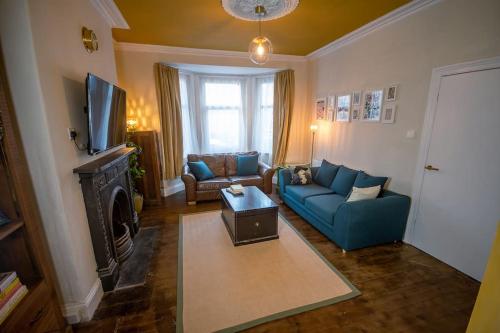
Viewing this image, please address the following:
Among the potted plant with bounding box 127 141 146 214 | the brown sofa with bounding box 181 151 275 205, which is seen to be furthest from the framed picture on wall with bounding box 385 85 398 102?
the potted plant with bounding box 127 141 146 214

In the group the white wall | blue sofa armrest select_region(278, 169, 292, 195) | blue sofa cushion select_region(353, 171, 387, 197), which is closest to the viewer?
the white wall

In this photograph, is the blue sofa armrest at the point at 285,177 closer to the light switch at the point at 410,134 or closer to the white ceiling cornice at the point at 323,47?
the light switch at the point at 410,134

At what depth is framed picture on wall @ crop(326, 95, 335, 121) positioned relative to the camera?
391cm

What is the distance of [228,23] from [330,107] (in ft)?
7.40

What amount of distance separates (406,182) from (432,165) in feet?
1.17

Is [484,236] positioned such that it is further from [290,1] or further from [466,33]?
[290,1]

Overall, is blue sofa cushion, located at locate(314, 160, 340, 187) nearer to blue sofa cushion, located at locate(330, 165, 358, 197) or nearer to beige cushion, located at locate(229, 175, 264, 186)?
blue sofa cushion, located at locate(330, 165, 358, 197)

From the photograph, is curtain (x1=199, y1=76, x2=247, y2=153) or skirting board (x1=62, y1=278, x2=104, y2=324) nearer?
skirting board (x1=62, y1=278, x2=104, y2=324)

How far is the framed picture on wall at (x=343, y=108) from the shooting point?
353 centimetres

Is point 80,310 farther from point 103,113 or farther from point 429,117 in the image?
point 429,117

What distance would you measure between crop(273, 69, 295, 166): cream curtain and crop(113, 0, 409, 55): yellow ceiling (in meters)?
0.73

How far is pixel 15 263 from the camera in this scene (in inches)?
50.3

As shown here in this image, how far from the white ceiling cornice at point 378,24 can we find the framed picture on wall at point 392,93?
0.80 metres

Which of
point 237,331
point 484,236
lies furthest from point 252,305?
point 484,236
